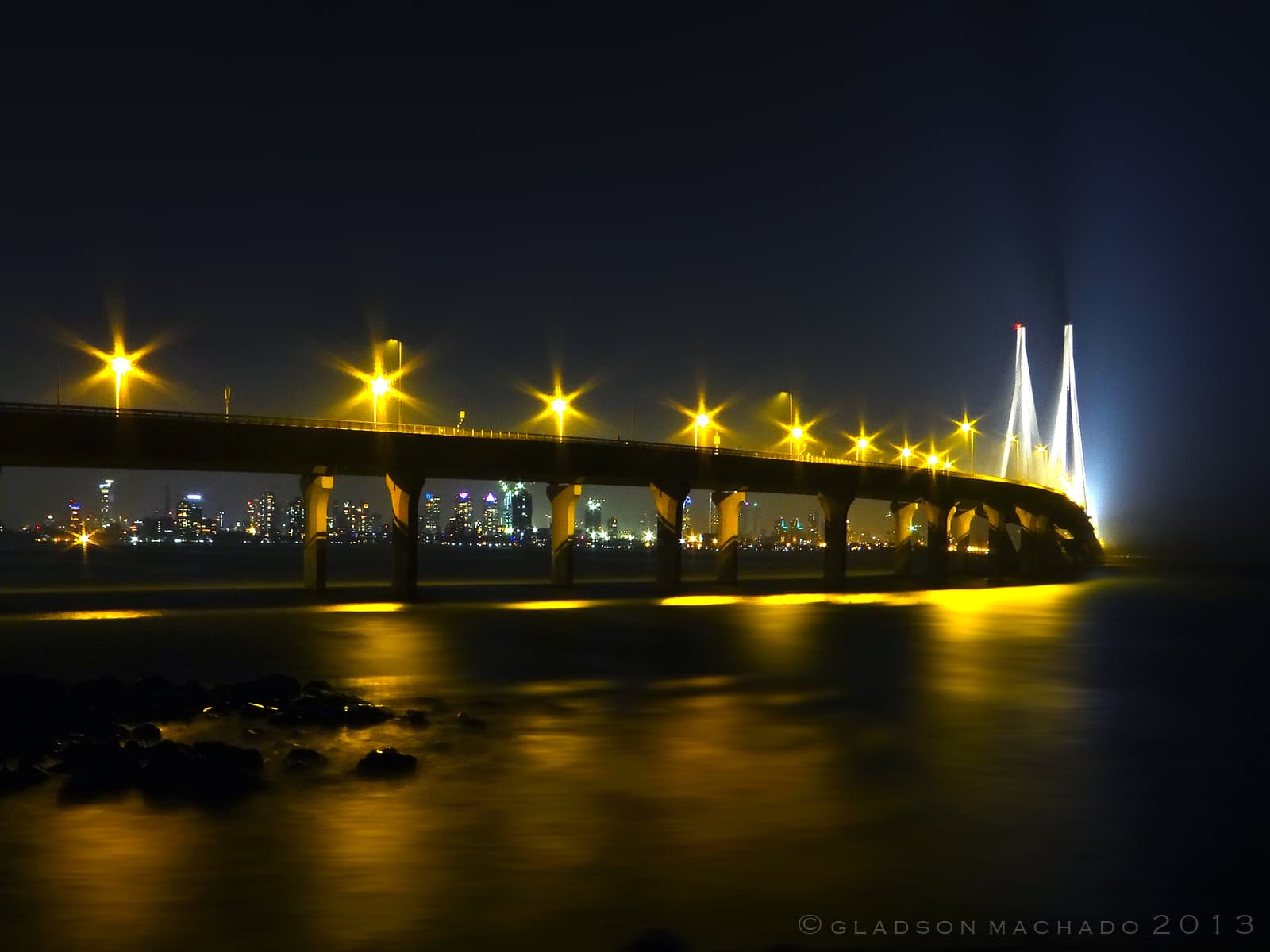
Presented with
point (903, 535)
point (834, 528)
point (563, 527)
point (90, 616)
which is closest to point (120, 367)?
point (90, 616)

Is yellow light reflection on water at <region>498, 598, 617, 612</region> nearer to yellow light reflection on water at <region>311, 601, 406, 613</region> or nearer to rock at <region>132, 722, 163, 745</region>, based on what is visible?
yellow light reflection on water at <region>311, 601, 406, 613</region>

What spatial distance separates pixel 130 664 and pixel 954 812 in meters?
29.1

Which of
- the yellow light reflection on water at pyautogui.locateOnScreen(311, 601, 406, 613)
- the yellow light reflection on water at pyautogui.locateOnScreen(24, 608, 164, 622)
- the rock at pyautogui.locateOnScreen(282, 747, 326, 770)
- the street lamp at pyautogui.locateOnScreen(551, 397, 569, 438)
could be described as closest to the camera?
the rock at pyautogui.locateOnScreen(282, 747, 326, 770)

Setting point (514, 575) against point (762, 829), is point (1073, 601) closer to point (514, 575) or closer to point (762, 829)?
point (514, 575)

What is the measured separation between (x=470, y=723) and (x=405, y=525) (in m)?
45.7

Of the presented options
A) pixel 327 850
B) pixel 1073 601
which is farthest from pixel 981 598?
pixel 327 850

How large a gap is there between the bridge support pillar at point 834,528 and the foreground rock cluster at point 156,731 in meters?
73.4

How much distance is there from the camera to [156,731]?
22672 millimetres

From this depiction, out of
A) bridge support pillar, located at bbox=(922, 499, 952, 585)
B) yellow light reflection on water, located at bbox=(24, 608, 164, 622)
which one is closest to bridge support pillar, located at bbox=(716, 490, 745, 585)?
bridge support pillar, located at bbox=(922, 499, 952, 585)

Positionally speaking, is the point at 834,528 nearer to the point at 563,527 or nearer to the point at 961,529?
the point at 563,527

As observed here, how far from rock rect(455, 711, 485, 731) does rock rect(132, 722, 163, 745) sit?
251 inches

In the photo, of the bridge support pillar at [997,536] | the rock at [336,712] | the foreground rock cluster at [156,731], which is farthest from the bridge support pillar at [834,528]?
the rock at [336,712]

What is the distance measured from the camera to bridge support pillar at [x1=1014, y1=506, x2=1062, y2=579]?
138m

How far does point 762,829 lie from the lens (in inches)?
688
